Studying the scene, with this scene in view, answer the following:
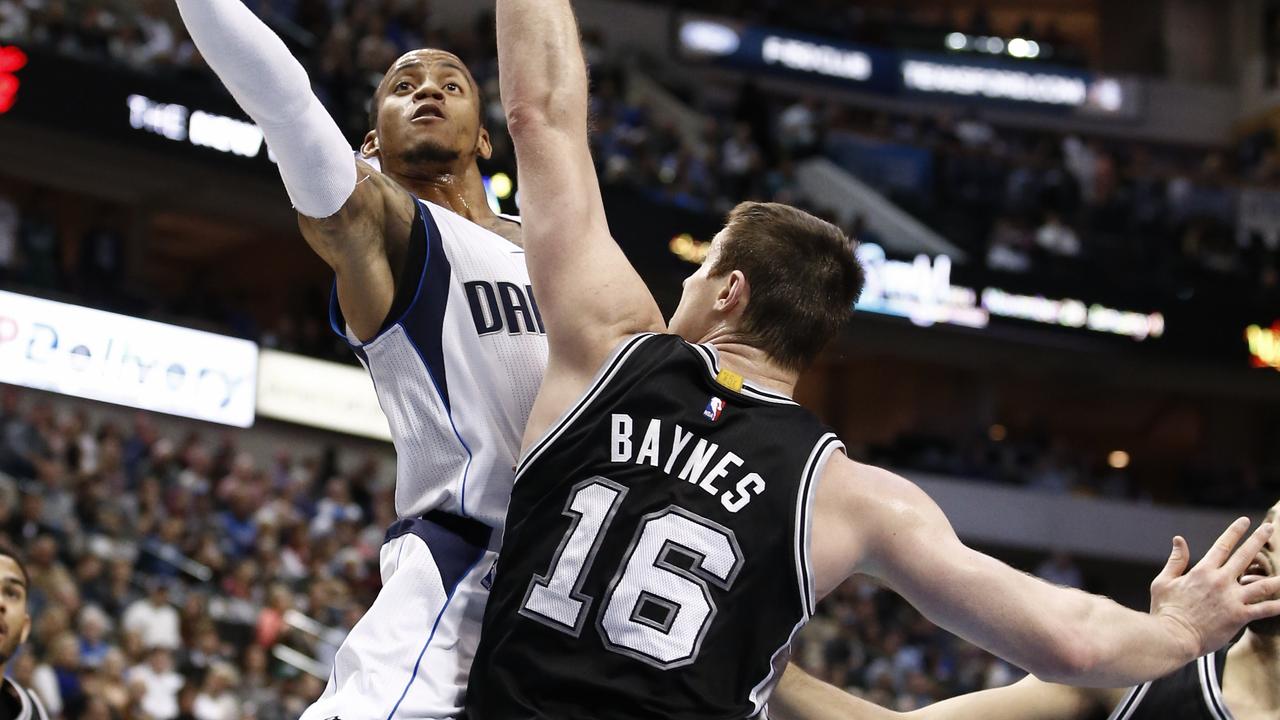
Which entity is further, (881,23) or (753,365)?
(881,23)

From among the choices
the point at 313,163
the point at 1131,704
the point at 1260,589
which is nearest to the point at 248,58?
the point at 313,163

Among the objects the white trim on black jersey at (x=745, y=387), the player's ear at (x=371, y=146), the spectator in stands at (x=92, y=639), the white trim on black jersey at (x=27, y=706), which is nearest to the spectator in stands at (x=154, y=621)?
the spectator in stands at (x=92, y=639)

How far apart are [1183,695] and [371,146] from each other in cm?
279

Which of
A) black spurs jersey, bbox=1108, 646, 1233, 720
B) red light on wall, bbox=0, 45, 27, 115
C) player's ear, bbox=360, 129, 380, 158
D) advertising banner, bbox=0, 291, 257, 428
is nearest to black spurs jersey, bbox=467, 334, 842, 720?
player's ear, bbox=360, 129, 380, 158

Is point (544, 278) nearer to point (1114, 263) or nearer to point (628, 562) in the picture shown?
point (628, 562)

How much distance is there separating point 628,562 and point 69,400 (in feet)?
49.7

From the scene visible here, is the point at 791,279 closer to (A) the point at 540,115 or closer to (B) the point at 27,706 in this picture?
(A) the point at 540,115

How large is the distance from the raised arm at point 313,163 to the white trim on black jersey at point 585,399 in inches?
25.9

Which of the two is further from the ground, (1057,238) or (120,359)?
(1057,238)

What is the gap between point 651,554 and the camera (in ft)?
9.95

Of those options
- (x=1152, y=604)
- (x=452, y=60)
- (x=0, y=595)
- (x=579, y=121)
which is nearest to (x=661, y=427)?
(x=579, y=121)

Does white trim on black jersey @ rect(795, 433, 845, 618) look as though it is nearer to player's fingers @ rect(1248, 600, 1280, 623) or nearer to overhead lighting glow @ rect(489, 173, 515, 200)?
player's fingers @ rect(1248, 600, 1280, 623)

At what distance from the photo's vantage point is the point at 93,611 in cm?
1125

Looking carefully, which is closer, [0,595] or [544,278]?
[544,278]
